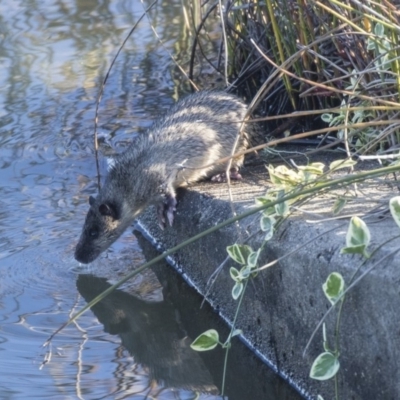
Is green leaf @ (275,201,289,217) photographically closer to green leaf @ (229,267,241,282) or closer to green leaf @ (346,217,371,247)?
green leaf @ (229,267,241,282)

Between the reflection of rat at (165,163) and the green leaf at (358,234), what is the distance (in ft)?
7.61

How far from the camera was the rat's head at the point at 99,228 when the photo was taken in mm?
5652

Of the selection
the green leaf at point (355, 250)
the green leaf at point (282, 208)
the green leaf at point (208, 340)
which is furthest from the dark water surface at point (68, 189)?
the green leaf at point (355, 250)

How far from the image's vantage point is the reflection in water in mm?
4426

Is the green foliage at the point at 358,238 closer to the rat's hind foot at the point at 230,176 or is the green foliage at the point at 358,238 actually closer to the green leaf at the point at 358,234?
the green leaf at the point at 358,234

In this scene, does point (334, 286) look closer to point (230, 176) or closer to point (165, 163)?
point (230, 176)

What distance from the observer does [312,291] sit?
153 inches

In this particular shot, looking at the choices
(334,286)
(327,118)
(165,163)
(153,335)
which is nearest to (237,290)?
(334,286)

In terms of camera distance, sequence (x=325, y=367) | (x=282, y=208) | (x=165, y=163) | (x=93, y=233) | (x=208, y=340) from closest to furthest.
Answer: (x=325, y=367), (x=208, y=340), (x=282, y=208), (x=93, y=233), (x=165, y=163)

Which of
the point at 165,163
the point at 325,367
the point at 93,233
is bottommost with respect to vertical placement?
the point at 93,233

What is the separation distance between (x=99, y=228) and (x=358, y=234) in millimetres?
2685

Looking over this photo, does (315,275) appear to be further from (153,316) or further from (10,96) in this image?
(10,96)

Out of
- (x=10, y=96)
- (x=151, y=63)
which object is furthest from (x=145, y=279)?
(x=151, y=63)

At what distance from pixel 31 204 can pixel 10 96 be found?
7.60 ft
